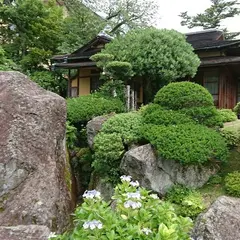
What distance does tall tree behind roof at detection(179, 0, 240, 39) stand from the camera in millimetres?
28286

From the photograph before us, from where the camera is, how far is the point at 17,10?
1822 cm

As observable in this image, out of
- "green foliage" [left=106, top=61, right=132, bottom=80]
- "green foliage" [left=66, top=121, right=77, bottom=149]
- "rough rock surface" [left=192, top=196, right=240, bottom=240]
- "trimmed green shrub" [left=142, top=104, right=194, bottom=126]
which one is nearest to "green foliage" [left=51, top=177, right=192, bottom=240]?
"rough rock surface" [left=192, top=196, right=240, bottom=240]

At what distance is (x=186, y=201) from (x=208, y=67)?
407 inches

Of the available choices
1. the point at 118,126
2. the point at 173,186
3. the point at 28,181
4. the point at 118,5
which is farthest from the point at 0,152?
the point at 118,5

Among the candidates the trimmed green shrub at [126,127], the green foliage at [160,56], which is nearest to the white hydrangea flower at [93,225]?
the trimmed green shrub at [126,127]

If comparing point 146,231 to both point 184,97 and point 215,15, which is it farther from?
point 215,15

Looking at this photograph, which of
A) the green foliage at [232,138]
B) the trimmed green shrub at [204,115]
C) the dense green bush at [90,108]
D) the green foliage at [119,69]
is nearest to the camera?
the green foliage at [232,138]

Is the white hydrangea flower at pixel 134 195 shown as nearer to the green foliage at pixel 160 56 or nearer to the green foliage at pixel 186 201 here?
the green foliage at pixel 186 201

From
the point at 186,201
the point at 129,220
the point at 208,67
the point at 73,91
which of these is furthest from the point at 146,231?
the point at 73,91

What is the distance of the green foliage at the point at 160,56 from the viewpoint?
37.8ft

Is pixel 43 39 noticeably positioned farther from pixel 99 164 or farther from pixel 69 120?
pixel 99 164

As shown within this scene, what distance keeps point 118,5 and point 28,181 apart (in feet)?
63.9

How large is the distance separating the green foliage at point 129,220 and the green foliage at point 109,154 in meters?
3.86

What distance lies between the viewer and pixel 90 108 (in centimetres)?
1076
